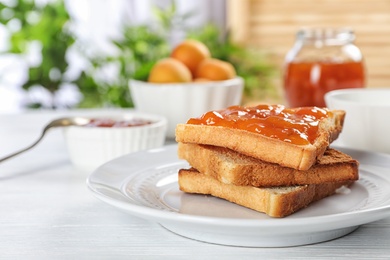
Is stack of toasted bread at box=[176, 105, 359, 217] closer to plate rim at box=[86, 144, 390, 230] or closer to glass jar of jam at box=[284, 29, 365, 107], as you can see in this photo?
plate rim at box=[86, 144, 390, 230]

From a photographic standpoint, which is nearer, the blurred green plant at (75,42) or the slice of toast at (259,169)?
the slice of toast at (259,169)

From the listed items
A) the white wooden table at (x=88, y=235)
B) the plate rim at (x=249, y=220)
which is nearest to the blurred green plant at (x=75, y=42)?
the white wooden table at (x=88, y=235)

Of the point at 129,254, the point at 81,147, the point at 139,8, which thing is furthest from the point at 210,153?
the point at 139,8

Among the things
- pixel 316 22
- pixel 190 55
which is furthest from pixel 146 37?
pixel 190 55

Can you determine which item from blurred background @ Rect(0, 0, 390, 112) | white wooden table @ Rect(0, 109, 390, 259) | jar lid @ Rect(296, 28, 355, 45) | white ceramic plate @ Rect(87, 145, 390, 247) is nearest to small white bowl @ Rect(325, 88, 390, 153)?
white ceramic plate @ Rect(87, 145, 390, 247)

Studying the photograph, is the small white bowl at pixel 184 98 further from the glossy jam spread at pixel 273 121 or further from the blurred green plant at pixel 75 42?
Result: the blurred green plant at pixel 75 42

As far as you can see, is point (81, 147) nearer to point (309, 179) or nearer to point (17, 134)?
point (17, 134)

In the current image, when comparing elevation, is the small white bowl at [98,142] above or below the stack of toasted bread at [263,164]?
below

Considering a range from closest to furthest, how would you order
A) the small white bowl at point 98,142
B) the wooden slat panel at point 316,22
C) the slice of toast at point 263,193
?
the slice of toast at point 263,193 → the small white bowl at point 98,142 → the wooden slat panel at point 316,22

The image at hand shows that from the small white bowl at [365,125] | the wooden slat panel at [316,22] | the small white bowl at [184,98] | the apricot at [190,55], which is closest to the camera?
the small white bowl at [365,125]
